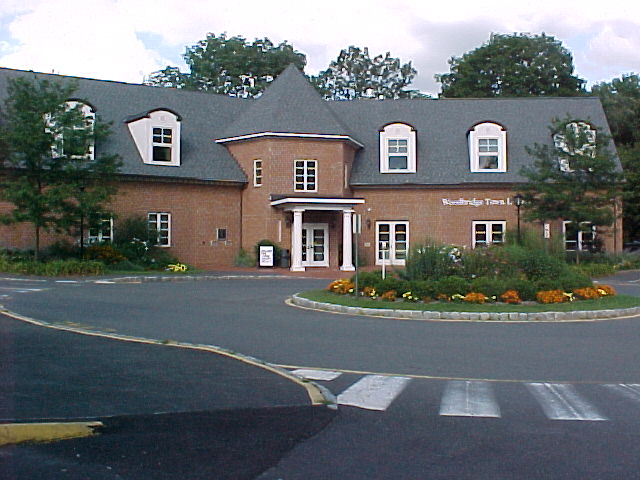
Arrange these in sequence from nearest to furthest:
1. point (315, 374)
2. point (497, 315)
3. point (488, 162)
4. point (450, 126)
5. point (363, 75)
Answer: point (315, 374) < point (497, 315) < point (488, 162) < point (450, 126) < point (363, 75)

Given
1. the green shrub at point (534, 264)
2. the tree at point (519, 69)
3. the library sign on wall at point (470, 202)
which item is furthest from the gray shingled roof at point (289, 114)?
the tree at point (519, 69)

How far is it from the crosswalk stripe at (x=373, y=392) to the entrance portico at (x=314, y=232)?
25392mm

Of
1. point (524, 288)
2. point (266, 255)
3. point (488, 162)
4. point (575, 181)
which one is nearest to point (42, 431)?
point (524, 288)

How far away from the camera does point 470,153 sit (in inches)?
1617

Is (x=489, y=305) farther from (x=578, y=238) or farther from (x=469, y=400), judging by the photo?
(x=578, y=238)

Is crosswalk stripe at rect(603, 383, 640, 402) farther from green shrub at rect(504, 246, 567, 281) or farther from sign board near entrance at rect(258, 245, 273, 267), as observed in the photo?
sign board near entrance at rect(258, 245, 273, 267)

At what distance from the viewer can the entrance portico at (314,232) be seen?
36.4 metres

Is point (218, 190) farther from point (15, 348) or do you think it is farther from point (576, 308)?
point (15, 348)

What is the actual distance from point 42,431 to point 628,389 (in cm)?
729

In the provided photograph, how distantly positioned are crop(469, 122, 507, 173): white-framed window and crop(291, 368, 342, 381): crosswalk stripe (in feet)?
101

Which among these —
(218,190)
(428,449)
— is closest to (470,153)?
(218,190)

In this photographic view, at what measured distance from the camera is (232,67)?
67812mm

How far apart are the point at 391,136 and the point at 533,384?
102 ft

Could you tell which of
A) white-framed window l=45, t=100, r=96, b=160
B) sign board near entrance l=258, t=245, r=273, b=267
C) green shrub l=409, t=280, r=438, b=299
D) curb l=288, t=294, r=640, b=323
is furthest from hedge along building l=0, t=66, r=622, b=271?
curb l=288, t=294, r=640, b=323
